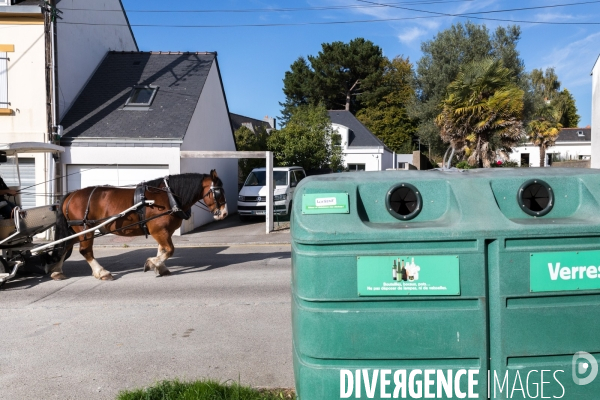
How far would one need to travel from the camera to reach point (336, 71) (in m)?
53.6

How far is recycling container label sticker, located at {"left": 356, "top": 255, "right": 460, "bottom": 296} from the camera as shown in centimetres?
255

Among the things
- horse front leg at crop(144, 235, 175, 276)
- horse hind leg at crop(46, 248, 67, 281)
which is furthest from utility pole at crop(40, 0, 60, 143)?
horse front leg at crop(144, 235, 175, 276)

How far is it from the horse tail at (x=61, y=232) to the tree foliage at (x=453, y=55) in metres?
29.8

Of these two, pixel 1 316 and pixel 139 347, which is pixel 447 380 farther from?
pixel 1 316

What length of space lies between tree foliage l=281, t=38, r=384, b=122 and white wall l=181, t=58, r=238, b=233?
31.1 m

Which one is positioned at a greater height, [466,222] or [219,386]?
[466,222]

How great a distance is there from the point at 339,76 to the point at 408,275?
52782mm

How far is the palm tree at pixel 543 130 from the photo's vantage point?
45188mm

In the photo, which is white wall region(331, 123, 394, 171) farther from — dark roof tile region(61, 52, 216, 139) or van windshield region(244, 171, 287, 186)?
dark roof tile region(61, 52, 216, 139)

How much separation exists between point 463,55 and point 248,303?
111 ft

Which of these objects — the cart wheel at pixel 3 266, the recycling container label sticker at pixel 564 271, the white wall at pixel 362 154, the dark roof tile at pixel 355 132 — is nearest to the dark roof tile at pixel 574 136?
the dark roof tile at pixel 355 132

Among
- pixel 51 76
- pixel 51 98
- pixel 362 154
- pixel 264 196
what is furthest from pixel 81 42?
pixel 362 154

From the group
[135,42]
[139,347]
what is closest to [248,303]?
[139,347]

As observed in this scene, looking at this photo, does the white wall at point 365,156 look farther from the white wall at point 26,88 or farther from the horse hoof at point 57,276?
the horse hoof at point 57,276
